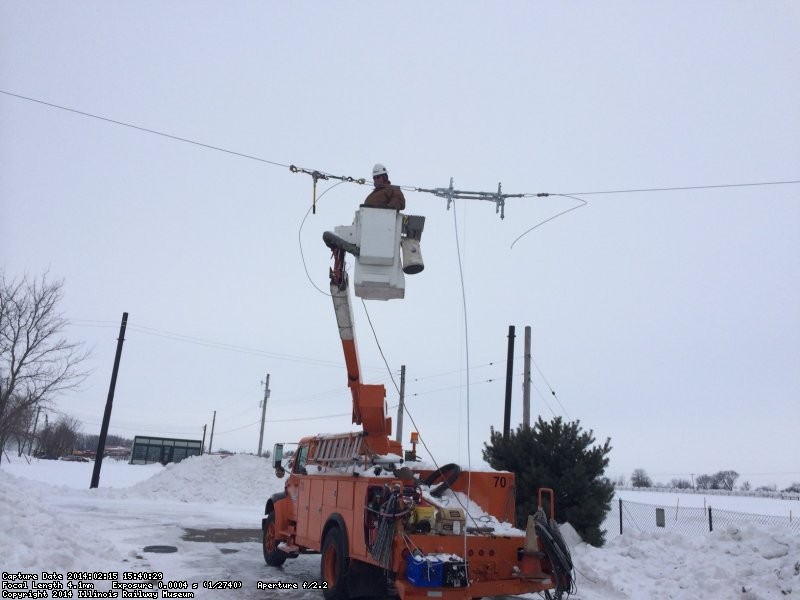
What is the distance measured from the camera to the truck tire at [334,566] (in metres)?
8.36

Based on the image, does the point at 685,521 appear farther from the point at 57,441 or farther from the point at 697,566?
the point at 57,441

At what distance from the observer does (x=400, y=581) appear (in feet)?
22.8

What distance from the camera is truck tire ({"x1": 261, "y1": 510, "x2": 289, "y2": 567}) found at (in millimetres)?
11688

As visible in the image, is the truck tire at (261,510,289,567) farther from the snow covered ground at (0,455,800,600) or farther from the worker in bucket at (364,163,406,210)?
the worker in bucket at (364,163,406,210)

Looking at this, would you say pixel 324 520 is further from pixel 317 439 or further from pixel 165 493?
pixel 165 493

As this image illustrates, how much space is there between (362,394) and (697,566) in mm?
6235

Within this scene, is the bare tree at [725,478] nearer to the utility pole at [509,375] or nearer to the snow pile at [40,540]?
the utility pole at [509,375]

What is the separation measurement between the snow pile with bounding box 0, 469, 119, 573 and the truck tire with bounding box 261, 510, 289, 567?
2.91 m

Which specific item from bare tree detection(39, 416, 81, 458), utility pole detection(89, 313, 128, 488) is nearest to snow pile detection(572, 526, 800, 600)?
utility pole detection(89, 313, 128, 488)

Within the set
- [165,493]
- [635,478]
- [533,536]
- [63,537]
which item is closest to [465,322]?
[533,536]

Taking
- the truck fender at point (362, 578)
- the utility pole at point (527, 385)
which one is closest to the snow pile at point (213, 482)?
the utility pole at point (527, 385)

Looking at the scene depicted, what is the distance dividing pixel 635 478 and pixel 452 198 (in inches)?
4228

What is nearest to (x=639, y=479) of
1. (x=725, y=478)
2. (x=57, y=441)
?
(x=725, y=478)

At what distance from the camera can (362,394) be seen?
31.6 feet
